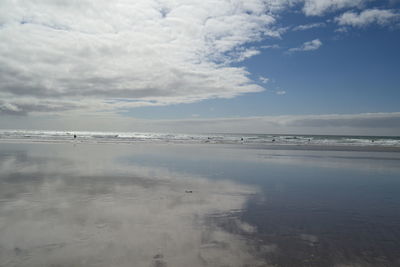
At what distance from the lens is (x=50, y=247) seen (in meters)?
5.15

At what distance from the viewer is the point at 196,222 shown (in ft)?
22.0

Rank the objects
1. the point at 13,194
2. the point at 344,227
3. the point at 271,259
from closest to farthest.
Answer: the point at 271,259, the point at 344,227, the point at 13,194

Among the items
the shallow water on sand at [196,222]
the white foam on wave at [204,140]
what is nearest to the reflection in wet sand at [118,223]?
the shallow water on sand at [196,222]

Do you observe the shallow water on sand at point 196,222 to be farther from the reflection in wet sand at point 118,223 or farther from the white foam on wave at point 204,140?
the white foam on wave at point 204,140

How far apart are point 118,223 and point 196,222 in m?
2.01

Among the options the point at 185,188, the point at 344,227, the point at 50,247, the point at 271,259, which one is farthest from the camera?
the point at 185,188

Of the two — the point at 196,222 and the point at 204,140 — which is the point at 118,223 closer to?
the point at 196,222

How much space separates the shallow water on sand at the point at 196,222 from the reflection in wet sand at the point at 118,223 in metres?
0.02

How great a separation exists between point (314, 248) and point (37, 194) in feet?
30.1

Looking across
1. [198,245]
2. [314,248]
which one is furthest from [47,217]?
[314,248]

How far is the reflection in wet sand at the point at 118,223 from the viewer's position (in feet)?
15.8

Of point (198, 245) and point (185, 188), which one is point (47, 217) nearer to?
→ point (198, 245)

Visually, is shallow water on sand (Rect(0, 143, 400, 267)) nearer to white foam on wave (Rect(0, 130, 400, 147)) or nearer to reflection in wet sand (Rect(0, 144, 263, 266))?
reflection in wet sand (Rect(0, 144, 263, 266))

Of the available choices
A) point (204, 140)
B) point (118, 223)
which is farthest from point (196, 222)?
point (204, 140)
